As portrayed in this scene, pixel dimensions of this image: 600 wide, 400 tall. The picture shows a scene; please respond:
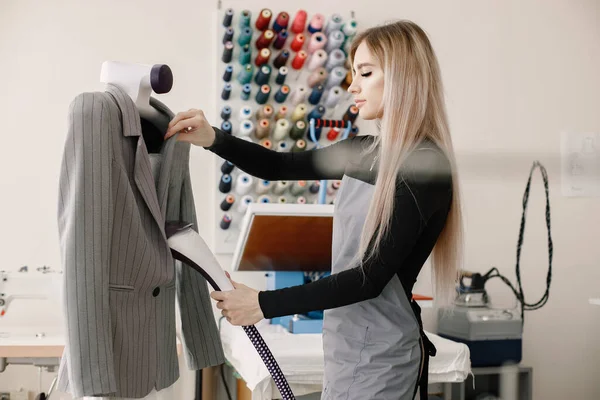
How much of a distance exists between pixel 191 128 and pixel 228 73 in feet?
4.69

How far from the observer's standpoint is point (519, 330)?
92.5 inches

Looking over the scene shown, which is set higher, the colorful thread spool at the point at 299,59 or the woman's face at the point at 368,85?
the colorful thread spool at the point at 299,59

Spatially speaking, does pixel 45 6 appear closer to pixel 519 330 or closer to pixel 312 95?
pixel 312 95

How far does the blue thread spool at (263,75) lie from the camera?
2.57 metres

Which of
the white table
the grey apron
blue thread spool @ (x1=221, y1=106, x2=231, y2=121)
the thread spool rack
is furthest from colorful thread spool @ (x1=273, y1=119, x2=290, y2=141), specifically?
the grey apron

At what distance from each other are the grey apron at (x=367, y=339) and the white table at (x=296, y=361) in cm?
47

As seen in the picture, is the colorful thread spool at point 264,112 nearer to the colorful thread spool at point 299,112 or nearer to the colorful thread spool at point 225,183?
the colorful thread spool at point 299,112

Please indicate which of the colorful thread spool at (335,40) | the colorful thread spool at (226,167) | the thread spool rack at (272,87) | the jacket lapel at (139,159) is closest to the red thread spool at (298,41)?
Answer: the thread spool rack at (272,87)

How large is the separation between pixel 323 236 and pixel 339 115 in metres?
1.14

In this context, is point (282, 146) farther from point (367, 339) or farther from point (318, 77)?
point (367, 339)

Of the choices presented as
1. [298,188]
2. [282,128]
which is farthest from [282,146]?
[298,188]

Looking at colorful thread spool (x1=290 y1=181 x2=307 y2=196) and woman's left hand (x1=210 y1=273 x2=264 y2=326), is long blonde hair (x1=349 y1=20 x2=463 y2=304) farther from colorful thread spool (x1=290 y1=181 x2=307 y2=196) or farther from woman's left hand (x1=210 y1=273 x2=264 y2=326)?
colorful thread spool (x1=290 y1=181 x2=307 y2=196)

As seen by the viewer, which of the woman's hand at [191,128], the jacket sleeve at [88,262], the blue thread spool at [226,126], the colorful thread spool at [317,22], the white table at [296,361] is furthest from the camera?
the colorful thread spool at [317,22]

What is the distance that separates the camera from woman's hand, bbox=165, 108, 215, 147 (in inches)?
44.6
